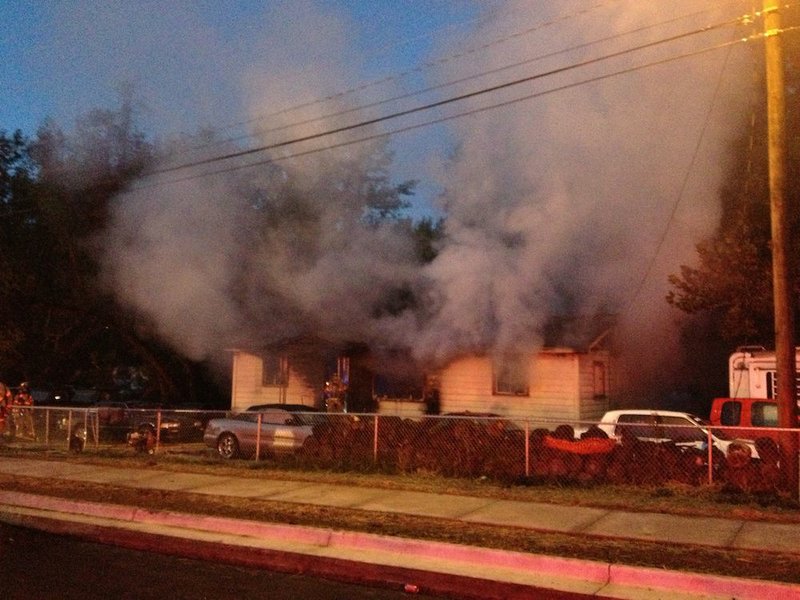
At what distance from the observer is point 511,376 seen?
19.4 meters

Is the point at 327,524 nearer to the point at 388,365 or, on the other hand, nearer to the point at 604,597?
the point at 604,597

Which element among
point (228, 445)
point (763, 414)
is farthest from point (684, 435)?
point (228, 445)

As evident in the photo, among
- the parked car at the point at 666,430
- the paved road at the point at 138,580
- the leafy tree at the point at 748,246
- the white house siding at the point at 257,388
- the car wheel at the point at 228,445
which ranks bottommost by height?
the paved road at the point at 138,580

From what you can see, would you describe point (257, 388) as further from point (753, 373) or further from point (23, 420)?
point (753, 373)

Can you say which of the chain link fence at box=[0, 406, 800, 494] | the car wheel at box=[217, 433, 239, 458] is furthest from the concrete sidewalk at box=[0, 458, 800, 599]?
the car wheel at box=[217, 433, 239, 458]

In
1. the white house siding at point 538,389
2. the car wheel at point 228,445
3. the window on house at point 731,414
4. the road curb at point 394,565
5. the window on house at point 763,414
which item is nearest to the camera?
the road curb at point 394,565

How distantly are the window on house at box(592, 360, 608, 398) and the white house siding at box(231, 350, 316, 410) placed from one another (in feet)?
24.8

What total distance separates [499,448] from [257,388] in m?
12.2

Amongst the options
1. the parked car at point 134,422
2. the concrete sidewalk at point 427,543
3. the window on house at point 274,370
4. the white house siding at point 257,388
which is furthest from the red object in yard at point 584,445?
the window on house at point 274,370

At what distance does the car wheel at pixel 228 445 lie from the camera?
16.6 m

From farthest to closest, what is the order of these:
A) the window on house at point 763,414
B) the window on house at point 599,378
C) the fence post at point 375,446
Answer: the window on house at point 599,378
the window on house at point 763,414
the fence post at point 375,446

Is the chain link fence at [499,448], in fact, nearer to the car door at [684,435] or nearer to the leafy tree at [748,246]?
the car door at [684,435]

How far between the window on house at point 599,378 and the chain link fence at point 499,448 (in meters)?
2.91

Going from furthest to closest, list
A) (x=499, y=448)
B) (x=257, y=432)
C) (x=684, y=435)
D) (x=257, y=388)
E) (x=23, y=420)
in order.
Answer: (x=257, y=388)
(x=23, y=420)
(x=257, y=432)
(x=684, y=435)
(x=499, y=448)
